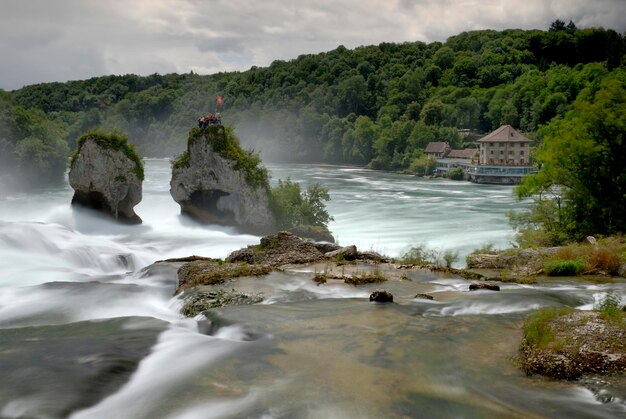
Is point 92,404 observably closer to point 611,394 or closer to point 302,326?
point 302,326

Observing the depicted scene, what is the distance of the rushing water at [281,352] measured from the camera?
727 cm

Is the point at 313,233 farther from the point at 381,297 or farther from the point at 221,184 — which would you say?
the point at 381,297

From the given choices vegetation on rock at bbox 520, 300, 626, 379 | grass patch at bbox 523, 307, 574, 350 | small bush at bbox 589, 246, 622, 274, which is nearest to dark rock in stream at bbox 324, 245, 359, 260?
small bush at bbox 589, 246, 622, 274

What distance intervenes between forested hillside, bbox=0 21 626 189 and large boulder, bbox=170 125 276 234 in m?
84.6

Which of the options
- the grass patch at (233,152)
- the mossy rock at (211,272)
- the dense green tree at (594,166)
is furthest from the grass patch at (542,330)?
the grass patch at (233,152)

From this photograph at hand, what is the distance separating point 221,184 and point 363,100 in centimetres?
14221

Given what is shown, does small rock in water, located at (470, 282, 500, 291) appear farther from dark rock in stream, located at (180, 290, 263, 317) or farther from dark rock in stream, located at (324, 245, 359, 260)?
dark rock in stream, located at (180, 290, 263, 317)

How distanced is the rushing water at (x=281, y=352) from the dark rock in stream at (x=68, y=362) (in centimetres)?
3

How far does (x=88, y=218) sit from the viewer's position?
36.4m

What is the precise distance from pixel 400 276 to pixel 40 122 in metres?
73.4

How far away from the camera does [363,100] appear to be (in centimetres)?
17475

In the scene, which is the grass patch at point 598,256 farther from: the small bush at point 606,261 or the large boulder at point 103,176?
the large boulder at point 103,176

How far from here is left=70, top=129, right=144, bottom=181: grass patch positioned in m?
37.0

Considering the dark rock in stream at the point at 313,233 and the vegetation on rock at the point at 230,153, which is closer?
the dark rock in stream at the point at 313,233
